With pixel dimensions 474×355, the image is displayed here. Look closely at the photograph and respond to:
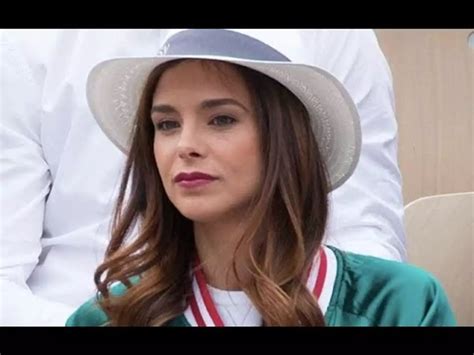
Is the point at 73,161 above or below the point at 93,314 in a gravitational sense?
above

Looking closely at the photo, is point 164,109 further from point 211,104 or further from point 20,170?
point 20,170

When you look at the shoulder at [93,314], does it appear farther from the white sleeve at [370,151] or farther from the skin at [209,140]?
the white sleeve at [370,151]

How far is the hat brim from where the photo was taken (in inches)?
29.0

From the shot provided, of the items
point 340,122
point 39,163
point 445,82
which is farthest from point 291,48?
point 39,163

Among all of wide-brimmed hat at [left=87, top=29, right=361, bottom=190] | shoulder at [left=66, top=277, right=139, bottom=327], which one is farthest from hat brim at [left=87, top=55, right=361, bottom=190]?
shoulder at [left=66, top=277, right=139, bottom=327]

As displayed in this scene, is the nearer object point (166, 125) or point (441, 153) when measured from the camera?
point (166, 125)

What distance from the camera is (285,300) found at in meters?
0.73

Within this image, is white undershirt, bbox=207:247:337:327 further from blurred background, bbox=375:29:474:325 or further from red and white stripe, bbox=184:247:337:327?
blurred background, bbox=375:29:474:325

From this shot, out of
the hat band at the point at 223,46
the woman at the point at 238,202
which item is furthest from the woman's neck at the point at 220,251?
the hat band at the point at 223,46

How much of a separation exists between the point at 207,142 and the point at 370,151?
0.25m

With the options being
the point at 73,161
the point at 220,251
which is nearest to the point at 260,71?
the point at 220,251

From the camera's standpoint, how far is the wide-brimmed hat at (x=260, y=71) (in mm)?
727

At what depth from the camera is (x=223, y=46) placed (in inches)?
28.6
